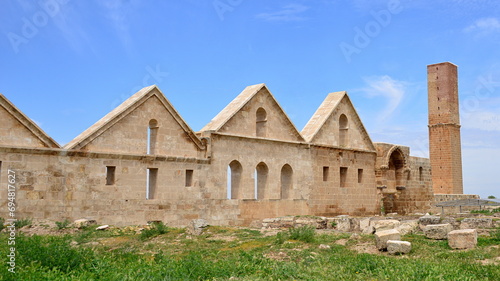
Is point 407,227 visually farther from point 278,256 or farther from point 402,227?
point 278,256

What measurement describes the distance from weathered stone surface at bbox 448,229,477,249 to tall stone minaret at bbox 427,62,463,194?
31.6 meters

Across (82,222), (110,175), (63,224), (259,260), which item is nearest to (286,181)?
(110,175)

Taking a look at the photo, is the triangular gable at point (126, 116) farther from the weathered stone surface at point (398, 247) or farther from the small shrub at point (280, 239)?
the weathered stone surface at point (398, 247)

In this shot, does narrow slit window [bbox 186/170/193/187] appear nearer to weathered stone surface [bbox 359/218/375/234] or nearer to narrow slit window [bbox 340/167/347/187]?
weathered stone surface [bbox 359/218/375/234]

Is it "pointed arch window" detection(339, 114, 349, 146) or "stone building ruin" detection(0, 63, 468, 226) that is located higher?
"pointed arch window" detection(339, 114, 349, 146)

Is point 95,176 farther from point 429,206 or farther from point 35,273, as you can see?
point 429,206

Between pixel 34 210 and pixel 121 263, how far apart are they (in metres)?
6.16

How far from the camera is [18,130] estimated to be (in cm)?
1349

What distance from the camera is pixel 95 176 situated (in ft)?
47.9

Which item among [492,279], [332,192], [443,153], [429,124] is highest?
[429,124]

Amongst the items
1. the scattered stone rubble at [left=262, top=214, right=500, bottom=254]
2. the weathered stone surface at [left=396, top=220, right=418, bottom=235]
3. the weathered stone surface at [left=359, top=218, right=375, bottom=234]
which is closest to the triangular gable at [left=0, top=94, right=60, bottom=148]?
the scattered stone rubble at [left=262, top=214, right=500, bottom=254]

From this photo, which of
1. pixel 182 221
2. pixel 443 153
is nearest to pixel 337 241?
pixel 182 221

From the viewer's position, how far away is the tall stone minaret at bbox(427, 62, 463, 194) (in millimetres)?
39984

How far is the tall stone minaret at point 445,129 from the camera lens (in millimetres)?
39984
